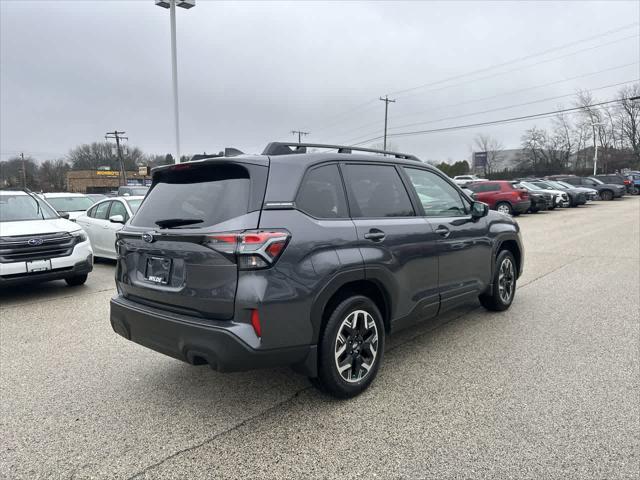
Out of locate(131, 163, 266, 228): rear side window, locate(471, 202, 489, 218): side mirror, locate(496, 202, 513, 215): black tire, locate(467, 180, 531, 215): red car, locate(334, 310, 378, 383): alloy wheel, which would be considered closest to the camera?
locate(131, 163, 266, 228): rear side window

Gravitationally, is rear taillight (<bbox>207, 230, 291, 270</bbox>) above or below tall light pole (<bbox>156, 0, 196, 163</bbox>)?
below

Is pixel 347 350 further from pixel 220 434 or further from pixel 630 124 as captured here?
pixel 630 124

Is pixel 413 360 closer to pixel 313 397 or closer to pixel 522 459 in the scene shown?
pixel 313 397

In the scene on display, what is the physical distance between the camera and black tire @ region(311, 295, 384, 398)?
313cm

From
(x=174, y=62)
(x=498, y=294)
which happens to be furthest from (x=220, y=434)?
(x=174, y=62)

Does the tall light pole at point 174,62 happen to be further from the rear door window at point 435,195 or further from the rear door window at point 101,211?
the rear door window at point 435,195

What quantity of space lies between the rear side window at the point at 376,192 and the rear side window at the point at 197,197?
0.88 meters

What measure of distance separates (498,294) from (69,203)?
45.1 ft

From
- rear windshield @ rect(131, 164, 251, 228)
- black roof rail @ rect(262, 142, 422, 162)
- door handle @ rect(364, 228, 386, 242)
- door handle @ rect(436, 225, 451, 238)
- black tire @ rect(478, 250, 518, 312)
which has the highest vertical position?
black roof rail @ rect(262, 142, 422, 162)

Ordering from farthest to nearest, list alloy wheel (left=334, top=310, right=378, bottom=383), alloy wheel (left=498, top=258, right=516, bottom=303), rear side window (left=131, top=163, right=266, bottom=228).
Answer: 1. alloy wheel (left=498, top=258, right=516, bottom=303)
2. alloy wheel (left=334, top=310, right=378, bottom=383)
3. rear side window (left=131, top=163, right=266, bottom=228)

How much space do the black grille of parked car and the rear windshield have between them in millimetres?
3877

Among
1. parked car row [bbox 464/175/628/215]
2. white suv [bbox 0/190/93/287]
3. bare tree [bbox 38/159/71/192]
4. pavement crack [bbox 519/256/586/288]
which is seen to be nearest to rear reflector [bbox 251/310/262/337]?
white suv [bbox 0/190/93/287]

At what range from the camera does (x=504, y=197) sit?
63.5 ft

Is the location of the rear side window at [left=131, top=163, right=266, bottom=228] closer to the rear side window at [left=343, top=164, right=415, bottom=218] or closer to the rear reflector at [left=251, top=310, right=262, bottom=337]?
the rear reflector at [left=251, top=310, right=262, bottom=337]
